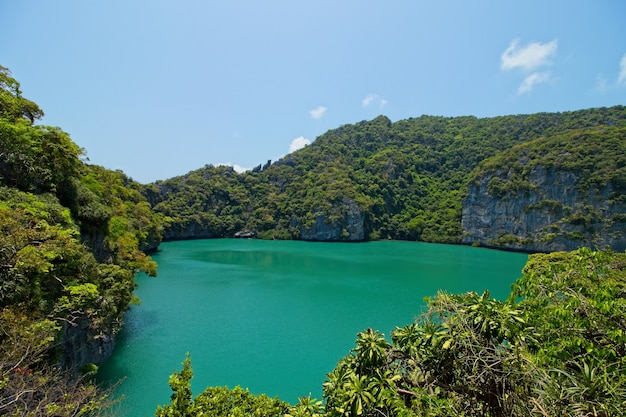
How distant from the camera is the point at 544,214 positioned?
54.2 m

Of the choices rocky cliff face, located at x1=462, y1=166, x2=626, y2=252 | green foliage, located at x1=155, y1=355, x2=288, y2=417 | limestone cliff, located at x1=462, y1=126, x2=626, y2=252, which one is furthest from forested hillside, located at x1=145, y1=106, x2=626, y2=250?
green foliage, located at x1=155, y1=355, x2=288, y2=417

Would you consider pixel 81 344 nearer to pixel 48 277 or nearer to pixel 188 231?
pixel 48 277

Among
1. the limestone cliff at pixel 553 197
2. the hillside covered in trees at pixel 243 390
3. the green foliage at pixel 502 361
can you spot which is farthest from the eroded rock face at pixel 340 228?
the green foliage at pixel 502 361

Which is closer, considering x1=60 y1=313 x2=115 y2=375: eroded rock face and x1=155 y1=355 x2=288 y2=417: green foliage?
x1=155 y1=355 x2=288 y2=417: green foliage

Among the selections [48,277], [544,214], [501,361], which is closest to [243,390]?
[501,361]

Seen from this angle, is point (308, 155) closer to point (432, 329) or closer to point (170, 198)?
point (170, 198)

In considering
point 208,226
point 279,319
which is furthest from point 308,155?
point 279,319

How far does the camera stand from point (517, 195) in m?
58.4

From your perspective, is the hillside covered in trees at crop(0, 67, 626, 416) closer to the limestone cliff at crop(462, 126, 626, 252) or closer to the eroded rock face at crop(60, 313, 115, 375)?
the eroded rock face at crop(60, 313, 115, 375)

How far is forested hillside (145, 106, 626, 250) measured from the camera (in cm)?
Result: 6531

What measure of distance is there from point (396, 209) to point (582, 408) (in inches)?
3093

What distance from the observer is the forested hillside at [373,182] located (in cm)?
6531

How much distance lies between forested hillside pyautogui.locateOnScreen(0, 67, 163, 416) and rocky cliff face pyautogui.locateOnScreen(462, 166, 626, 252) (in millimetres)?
55677

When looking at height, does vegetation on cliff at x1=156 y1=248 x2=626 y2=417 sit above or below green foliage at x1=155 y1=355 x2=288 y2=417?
above
